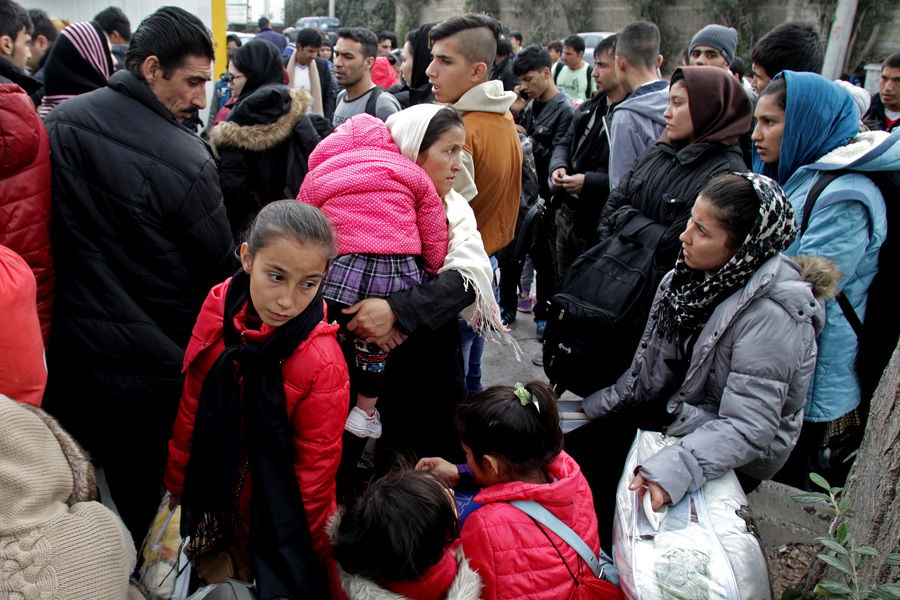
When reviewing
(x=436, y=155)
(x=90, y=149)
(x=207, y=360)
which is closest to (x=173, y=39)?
(x=90, y=149)

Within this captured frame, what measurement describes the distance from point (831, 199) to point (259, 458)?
2.45 meters

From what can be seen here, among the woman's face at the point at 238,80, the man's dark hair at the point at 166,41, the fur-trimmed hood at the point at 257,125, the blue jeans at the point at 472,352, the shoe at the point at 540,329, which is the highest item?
the man's dark hair at the point at 166,41

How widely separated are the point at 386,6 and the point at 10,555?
28.6m

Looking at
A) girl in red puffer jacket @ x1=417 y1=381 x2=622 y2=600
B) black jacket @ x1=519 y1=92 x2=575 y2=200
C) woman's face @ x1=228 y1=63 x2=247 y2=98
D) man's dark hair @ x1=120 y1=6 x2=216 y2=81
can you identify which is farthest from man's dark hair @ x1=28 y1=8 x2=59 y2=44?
girl in red puffer jacket @ x1=417 y1=381 x2=622 y2=600

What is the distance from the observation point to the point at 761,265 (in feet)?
6.63

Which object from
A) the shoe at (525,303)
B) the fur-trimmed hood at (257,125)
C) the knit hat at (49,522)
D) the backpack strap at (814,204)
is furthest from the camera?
the shoe at (525,303)

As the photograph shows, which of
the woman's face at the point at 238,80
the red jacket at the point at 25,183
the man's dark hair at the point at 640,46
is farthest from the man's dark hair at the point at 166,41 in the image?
the man's dark hair at the point at 640,46

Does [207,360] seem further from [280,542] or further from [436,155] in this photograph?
[436,155]

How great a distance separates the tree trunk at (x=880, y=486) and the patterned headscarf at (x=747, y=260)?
52cm

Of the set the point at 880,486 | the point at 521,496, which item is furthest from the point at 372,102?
the point at 880,486

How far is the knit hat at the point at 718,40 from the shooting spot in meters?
4.71

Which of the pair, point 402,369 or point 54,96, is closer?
point 402,369

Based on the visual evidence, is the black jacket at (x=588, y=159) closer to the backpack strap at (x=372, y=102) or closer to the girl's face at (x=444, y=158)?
the backpack strap at (x=372, y=102)

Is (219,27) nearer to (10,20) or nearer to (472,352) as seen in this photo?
(10,20)
